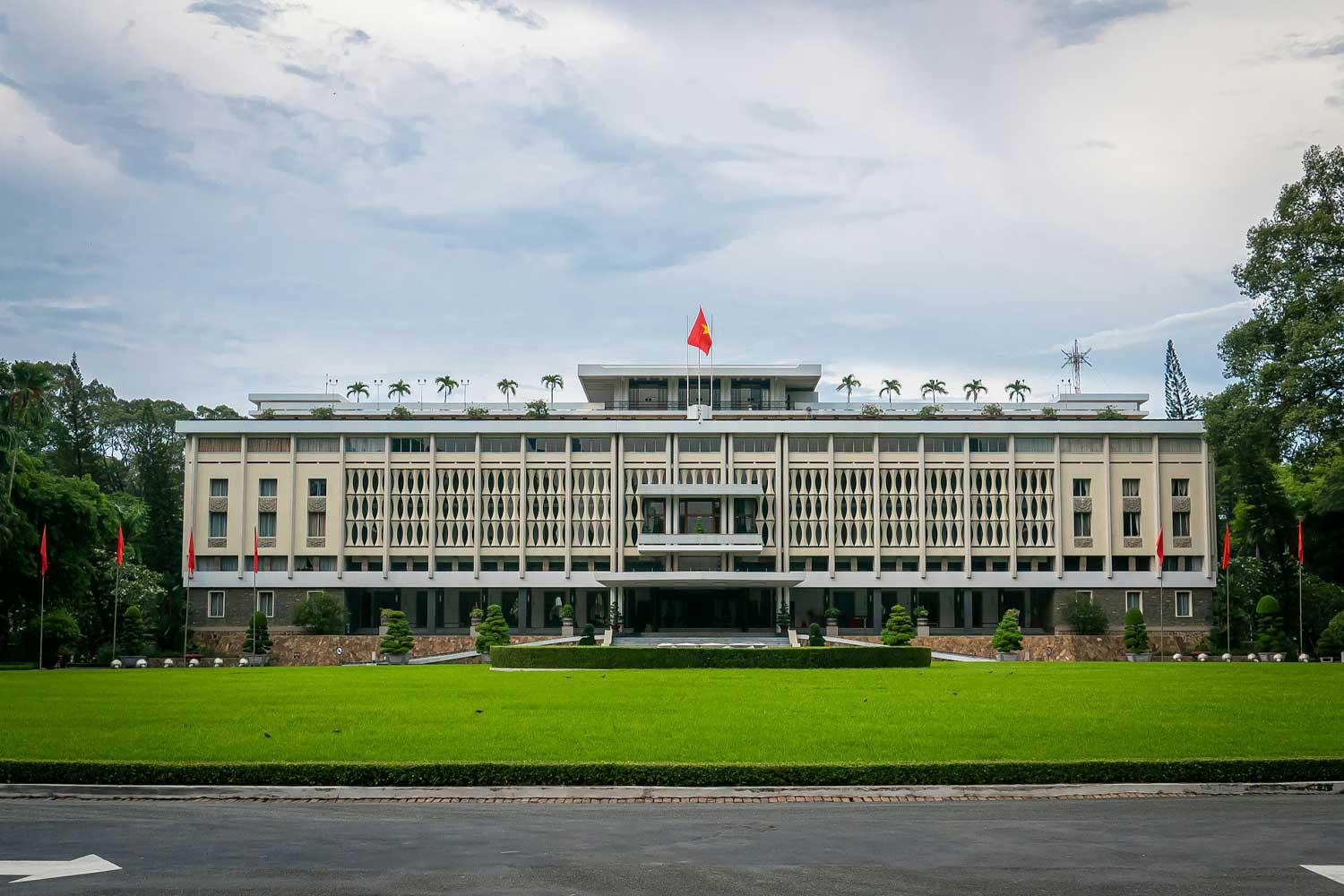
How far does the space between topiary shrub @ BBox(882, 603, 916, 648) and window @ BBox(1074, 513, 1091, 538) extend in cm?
1702

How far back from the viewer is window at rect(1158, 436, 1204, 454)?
74875 millimetres

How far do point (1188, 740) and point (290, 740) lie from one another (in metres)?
12.9

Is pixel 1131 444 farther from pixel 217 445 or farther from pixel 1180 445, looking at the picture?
pixel 217 445

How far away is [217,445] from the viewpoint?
75.1 m

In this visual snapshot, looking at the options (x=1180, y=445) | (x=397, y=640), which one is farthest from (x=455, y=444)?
(x=1180, y=445)

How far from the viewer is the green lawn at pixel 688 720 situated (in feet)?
56.7

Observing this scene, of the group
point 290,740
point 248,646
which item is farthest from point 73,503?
point 290,740

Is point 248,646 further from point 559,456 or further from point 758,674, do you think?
point 758,674

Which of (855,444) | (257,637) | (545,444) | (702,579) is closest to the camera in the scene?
(257,637)

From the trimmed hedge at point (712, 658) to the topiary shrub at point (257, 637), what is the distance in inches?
→ 976

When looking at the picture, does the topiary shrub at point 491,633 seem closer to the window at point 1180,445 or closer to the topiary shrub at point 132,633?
the topiary shrub at point 132,633

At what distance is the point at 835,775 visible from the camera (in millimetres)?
16000

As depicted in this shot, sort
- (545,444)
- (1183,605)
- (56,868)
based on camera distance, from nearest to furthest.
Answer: (56,868)
(1183,605)
(545,444)

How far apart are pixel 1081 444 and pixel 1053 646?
53.2 ft
